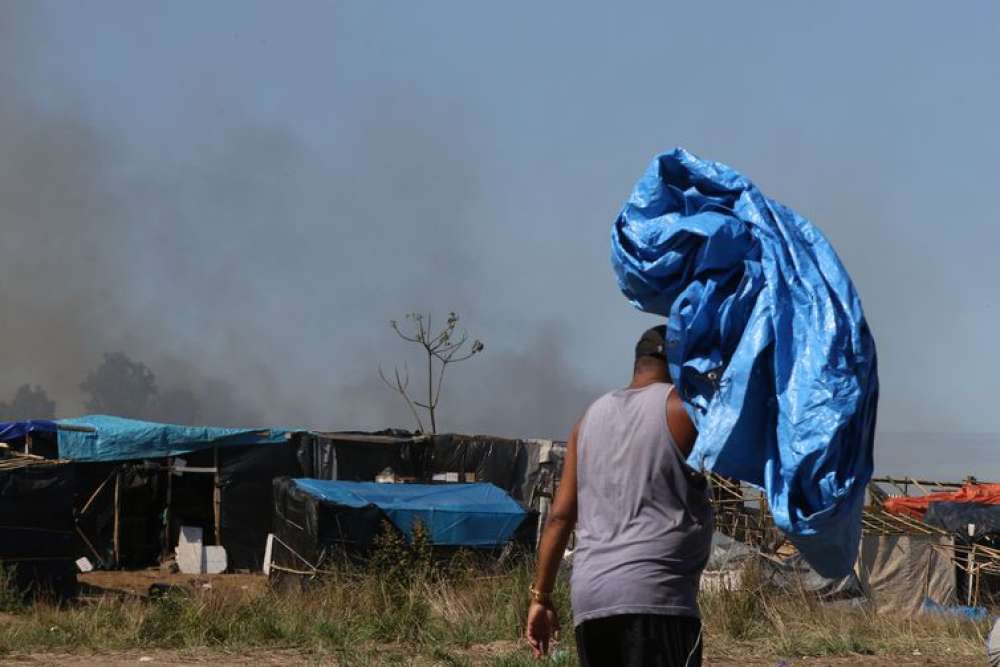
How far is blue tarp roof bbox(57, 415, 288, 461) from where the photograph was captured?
2350 centimetres

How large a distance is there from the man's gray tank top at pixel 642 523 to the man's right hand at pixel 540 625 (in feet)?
0.88

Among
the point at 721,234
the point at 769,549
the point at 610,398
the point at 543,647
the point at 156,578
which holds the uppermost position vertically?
the point at 721,234

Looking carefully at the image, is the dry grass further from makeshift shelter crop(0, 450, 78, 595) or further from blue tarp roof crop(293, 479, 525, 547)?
blue tarp roof crop(293, 479, 525, 547)

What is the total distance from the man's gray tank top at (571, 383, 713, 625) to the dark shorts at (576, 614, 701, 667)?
3cm

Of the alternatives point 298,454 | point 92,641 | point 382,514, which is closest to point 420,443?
point 298,454

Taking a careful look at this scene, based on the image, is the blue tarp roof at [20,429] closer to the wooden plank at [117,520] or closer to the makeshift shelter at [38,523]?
the wooden plank at [117,520]

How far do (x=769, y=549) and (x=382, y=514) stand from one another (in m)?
6.01

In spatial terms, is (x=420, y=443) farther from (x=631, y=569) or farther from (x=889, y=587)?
(x=631, y=569)

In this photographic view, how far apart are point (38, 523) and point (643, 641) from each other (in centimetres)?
1542

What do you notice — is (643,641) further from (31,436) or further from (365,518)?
(31,436)

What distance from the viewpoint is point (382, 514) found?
18.2 meters

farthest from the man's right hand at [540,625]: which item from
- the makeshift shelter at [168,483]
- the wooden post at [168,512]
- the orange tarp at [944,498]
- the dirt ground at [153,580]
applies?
the wooden post at [168,512]

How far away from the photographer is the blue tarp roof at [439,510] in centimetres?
1827

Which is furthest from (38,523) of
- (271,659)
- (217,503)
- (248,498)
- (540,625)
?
(540,625)
